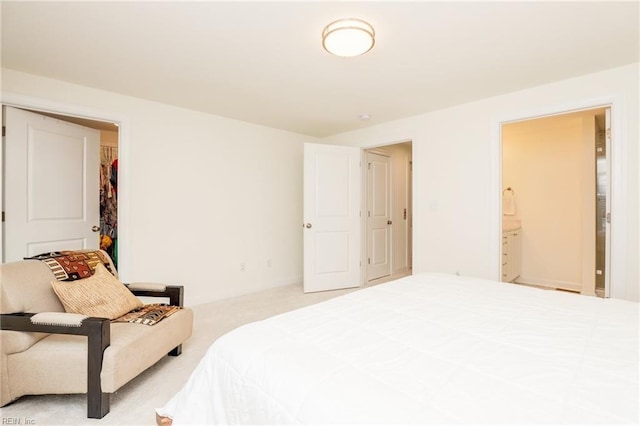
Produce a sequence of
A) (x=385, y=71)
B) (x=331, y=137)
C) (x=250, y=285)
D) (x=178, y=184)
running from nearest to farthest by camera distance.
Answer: (x=385, y=71) → (x=178, y=184) → (x=250, y=285) → (x=331, y=137)

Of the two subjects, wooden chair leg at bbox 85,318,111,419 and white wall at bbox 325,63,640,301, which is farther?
white wall at bbox 325,63,640,301

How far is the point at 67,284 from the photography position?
2020 millimetres

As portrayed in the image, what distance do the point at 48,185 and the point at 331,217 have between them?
10.5 ft

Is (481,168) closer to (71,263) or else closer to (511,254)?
(511,254)

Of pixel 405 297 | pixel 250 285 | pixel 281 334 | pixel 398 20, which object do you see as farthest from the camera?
pixel 250 285

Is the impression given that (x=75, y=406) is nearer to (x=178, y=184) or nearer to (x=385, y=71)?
(x=178, y=184)

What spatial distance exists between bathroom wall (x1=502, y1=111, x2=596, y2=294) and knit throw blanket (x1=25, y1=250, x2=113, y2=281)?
5078 mm

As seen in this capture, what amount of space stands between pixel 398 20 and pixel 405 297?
1.68 meters

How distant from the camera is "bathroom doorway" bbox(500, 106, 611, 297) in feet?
13.0

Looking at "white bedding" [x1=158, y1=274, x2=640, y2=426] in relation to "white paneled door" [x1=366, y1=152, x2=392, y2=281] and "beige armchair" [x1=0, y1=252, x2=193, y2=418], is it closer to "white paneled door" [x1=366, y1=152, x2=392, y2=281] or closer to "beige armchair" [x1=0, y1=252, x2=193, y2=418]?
"beige armchair" [x1=0, y1=252, x2=193, y2=418]

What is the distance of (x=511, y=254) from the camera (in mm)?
4531

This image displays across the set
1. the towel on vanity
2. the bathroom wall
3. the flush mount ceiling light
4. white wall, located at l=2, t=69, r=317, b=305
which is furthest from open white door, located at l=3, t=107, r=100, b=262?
the towel on vanity

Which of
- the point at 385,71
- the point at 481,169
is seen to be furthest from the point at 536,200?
the point at 385,71

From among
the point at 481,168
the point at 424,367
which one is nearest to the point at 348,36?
the point at 424,367
